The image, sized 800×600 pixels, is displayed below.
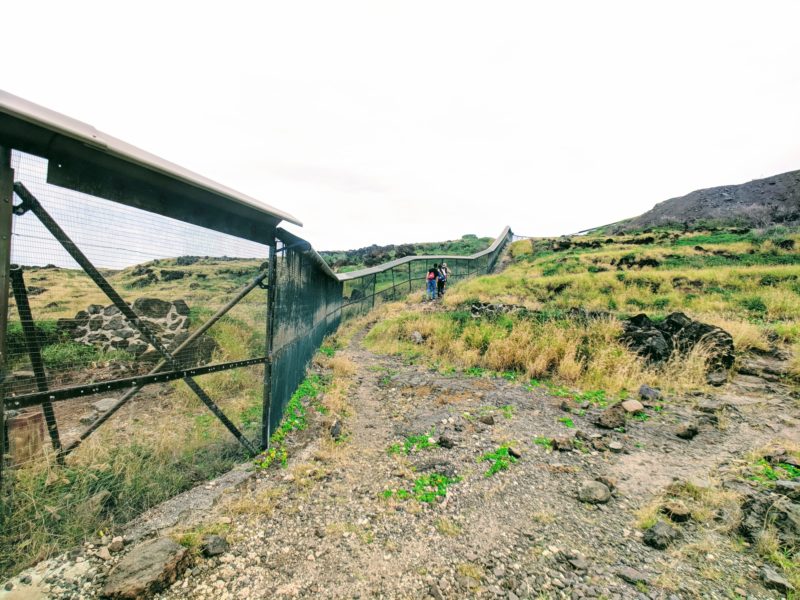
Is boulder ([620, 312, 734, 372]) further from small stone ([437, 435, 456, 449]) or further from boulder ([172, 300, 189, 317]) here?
boulder ([172, 300, 189, 317])

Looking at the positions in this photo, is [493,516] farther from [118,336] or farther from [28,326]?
[118,336]

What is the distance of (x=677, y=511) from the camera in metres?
2.81

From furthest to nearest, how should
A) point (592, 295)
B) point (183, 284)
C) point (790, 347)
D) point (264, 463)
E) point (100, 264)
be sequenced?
point (592, 295) → point (790, 347) → point (264, 463) → point (183, 284) → point (100, 264)

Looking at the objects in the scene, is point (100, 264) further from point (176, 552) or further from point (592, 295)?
point (592, 295)

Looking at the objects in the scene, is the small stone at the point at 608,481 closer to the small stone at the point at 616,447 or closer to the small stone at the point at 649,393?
the small stone at the point at 616,447

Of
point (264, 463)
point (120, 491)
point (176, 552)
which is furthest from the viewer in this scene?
point (264, 463)

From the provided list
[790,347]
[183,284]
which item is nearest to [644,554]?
[183,284]

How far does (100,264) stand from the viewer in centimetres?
247

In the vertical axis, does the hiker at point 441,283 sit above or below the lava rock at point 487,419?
above

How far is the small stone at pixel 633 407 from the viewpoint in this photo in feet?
15.9

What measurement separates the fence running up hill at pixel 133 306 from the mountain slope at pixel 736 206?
3831 centimetres

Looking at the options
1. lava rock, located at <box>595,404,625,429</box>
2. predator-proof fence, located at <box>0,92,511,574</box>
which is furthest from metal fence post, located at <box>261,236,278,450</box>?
lava rock, located at <box>595,404,625,429</box>

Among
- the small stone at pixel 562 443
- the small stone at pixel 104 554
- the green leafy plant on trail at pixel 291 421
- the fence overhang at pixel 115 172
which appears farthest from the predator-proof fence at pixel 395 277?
the small stone at pixel 104 554

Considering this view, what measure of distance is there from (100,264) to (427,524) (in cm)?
313
